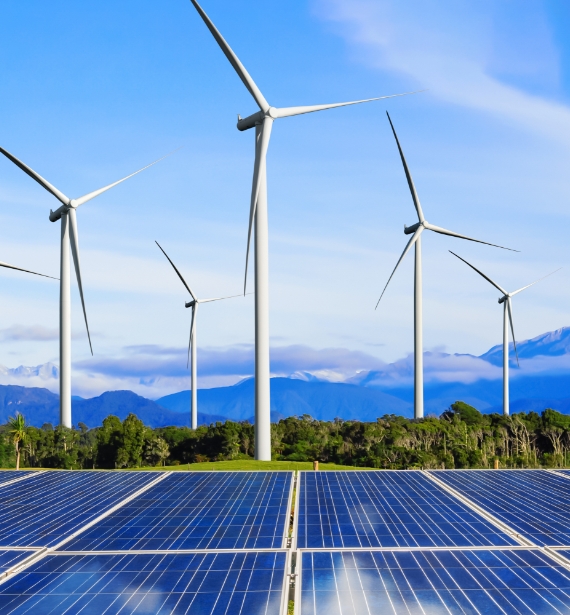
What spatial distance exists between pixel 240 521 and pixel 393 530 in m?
4.37

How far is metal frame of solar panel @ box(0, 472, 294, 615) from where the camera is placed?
1396 cm

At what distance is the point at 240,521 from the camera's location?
20.9m

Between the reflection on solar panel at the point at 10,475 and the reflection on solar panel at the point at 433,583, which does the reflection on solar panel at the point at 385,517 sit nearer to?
the reflection on solar panel at the point at 433,583

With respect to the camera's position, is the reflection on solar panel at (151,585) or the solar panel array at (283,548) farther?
the solar panel array at (283,548)

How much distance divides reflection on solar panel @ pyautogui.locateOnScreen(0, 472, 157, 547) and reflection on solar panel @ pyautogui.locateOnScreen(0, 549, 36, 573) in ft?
2.13

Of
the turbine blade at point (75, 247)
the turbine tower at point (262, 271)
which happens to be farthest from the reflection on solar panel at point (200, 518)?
the turbine blade at point (75, 247)

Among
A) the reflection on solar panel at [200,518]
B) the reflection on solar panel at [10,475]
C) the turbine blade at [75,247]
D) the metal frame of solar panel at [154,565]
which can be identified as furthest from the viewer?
the turbine blade at [75,247]

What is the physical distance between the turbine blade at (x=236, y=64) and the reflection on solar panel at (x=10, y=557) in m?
36.6

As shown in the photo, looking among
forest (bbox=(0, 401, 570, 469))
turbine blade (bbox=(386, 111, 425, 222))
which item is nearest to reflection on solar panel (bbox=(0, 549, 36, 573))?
forest (bbox=(0, 401, 570, 469))

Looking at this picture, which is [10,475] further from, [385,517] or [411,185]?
[411,185]

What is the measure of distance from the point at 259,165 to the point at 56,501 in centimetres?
2675

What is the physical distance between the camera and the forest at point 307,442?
6656 cm

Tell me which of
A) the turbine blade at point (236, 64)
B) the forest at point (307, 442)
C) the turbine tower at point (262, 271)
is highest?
the turbine blade at point (236, 64)

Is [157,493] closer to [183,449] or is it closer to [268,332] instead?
[268,332]
